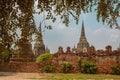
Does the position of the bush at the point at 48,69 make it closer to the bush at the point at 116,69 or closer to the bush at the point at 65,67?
the bush at the point at 65,67

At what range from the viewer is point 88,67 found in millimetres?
25906

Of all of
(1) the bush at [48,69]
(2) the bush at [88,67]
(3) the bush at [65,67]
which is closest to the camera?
(2) the bush at [88,67]

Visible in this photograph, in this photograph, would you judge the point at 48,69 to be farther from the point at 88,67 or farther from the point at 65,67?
the point at 88,67

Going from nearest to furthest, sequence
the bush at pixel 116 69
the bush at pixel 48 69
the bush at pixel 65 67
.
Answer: the bush at pixel 116 69, the bush at pixel 65 67, the bush at pixel 48 69

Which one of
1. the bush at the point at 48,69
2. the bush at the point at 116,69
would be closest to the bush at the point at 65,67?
the bush at the point at 48,69

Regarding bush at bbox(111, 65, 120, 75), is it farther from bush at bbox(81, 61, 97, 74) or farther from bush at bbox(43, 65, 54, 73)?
bush at bbox(43, 65, 54, 73)

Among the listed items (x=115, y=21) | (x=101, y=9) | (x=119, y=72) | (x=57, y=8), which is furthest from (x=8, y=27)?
(x=119, y=72)

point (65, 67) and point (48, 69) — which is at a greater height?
point (65, 67)

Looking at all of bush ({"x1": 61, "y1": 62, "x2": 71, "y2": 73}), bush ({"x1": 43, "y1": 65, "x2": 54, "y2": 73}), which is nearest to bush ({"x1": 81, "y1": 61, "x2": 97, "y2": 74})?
bush ({"x1": 61, "y1": 62, "x2": 71, "y2": 73})

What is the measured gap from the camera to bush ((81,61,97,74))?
83.8 ft

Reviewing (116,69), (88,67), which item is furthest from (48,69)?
(116,69)

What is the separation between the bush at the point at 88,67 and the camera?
25547 millimetres

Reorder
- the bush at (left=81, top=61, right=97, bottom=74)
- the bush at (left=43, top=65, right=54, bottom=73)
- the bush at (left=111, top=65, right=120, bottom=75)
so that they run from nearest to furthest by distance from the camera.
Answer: the bush at (left=111, top=65, right=120, bottom=75) → the bush at (left=81, top=61, right=97, bottom=74) → the bush at (left=43, top=65, right=54, bottom=73)

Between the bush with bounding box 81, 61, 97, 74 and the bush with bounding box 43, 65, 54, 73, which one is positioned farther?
the bush with bounding box 43, 65, 54, 73
